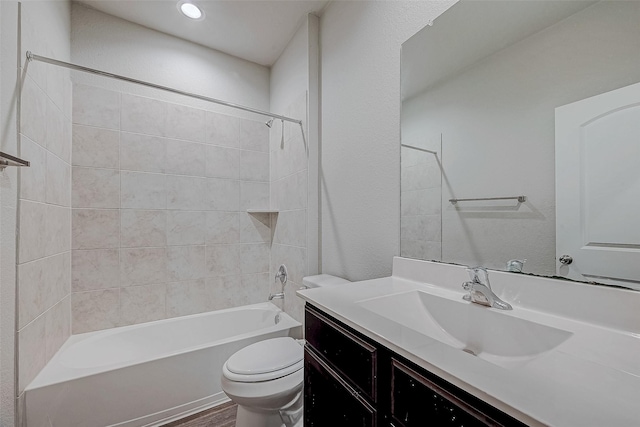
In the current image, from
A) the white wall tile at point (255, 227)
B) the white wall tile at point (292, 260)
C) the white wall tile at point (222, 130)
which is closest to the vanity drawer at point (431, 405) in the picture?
the white wall tile at point (292, 260)

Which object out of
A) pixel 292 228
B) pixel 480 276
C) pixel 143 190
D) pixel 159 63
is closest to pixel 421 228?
pixel 480 276

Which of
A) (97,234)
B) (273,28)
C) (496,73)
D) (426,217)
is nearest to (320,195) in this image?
(426,217)

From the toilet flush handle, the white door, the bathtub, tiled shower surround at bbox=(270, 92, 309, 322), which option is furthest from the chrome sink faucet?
the toilet flush handle

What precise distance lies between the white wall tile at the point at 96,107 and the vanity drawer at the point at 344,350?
2075 millimetres

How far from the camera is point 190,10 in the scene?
1907mm

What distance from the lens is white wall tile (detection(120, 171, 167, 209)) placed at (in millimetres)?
2029

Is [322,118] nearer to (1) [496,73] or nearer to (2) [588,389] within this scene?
(1) [496,73]

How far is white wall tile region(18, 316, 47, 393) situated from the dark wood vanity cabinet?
51.9 inches

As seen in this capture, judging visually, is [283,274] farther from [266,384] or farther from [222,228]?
[266,384]

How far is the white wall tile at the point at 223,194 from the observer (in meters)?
2.35

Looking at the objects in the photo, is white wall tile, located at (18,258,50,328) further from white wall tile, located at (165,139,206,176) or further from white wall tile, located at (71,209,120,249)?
white wall tile, located at (165,139,206,176)

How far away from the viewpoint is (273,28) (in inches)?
82.1

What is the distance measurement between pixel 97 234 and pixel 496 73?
252cm

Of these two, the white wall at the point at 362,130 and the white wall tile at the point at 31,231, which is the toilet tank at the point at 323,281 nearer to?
the white wall at the point at 362,130
